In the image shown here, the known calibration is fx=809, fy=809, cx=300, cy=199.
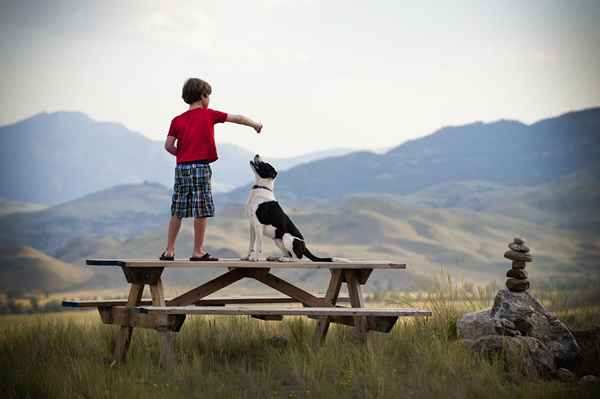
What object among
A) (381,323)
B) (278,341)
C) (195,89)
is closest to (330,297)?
(278,341)

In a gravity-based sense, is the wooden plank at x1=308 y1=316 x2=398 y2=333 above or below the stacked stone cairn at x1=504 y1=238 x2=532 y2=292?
below

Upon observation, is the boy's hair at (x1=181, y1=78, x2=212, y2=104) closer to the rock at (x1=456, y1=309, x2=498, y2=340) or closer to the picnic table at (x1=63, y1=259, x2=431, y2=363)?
the picnic table at (x1=63, y1=259, x2=431, y2=363)

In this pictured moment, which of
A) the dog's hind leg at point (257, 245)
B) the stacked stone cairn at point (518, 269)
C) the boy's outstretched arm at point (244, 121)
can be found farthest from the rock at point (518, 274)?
the boy's outstretched arm at point (244, 121)

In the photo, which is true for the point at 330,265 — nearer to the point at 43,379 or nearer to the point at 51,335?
the point at 43,379

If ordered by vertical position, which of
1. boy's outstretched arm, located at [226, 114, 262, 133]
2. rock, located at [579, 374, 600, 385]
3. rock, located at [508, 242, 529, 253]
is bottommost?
rock, located at [579, 374, 600, 385]

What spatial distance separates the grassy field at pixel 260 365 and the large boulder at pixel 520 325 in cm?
36

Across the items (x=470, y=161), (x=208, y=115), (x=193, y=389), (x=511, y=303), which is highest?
(x=470, y=161)

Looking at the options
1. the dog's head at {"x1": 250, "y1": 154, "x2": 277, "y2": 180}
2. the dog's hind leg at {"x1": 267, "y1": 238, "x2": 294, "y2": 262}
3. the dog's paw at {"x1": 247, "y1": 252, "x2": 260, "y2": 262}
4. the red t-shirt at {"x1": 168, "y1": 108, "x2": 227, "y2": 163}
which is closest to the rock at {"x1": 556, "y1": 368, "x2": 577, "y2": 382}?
the dog's hind leg at {"x1": 267, "y1": 238, "x2": 294, "y2": 262}

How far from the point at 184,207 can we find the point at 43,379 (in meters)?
1.88

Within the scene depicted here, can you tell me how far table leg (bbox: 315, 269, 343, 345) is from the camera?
25.4ft

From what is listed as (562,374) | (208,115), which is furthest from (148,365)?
(562,374)

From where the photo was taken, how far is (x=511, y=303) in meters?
8.12

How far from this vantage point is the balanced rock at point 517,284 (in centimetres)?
828

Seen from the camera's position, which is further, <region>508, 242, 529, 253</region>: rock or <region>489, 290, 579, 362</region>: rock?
<region>508, 242, 529, 253</region>: rock
